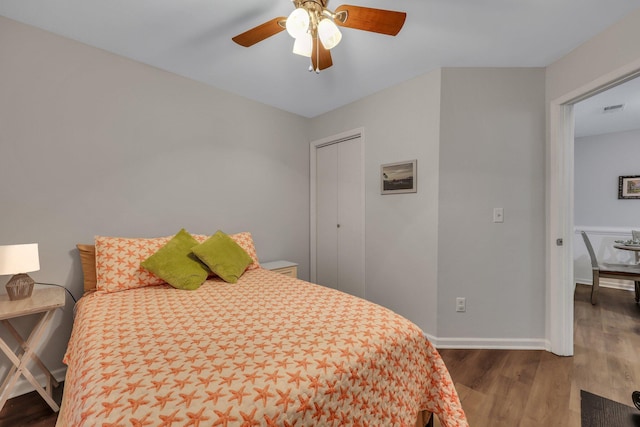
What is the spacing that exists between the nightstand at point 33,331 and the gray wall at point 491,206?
2809 millimetres

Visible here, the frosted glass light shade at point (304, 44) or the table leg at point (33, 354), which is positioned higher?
the frosted glass light shade at point (304, 44)

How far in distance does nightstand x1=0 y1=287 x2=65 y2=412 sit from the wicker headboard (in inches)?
5.9

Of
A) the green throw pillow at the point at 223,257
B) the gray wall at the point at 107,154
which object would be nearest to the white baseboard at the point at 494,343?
the green throw pillow at the point at 223,257

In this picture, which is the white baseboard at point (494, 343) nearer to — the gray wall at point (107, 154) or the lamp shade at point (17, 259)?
the gray wall at point (107, 154)

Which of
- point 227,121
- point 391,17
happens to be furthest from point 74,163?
point 391,17

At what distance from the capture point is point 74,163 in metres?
2.02

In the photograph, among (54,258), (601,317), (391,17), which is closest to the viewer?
(391,17)

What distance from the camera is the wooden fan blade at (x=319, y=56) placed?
163 centimetres

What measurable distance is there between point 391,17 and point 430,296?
218 centimetres

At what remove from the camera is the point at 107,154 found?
216cm

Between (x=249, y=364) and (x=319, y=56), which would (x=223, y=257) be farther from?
(x=319, y=56)

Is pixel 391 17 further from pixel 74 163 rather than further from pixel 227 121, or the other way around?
pixel 74 163

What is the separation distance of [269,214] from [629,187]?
215 inches

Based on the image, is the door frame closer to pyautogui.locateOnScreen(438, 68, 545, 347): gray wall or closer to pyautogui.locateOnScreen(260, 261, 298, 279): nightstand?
pyautogui.locateOnScreen(438, 68, 545, 347): gray wall
